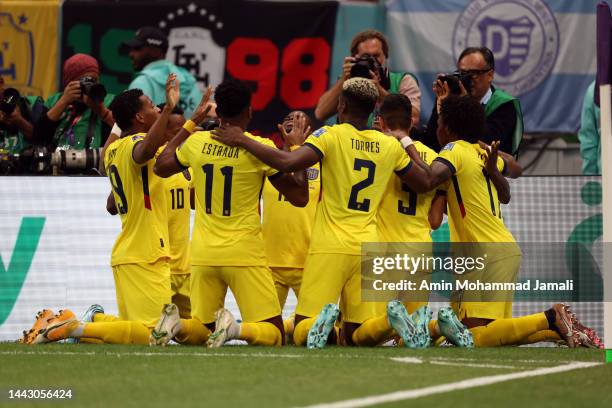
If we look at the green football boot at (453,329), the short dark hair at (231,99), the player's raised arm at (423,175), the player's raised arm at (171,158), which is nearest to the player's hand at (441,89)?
the player's raised arm at (423,175)

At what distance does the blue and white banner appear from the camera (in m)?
14.3

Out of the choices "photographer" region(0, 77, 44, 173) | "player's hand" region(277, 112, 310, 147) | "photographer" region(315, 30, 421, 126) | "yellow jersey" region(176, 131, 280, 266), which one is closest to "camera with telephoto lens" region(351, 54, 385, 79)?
"photographer" region(315, 30, 421, 126)

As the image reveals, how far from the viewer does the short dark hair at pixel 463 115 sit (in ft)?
31.3

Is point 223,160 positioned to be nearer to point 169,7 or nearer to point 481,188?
point 481,188

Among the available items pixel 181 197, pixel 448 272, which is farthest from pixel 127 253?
pixel 448 272

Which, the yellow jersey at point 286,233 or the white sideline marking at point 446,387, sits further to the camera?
the yellow jersey at point 286,233

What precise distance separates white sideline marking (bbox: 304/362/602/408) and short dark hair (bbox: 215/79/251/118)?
9.87 ft

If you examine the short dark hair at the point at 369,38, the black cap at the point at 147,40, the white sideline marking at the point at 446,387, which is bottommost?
the white sideline marking at the point at 446,387

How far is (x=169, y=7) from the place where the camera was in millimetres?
14508

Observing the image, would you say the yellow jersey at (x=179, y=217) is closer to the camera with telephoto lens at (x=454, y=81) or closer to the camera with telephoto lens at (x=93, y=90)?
the camera with telephoto lens at (x=93, y=90)

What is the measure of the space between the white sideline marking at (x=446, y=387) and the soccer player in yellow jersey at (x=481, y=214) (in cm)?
141

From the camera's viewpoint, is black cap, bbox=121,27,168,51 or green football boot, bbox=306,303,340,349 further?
black cap, bbox=121,27,168,51

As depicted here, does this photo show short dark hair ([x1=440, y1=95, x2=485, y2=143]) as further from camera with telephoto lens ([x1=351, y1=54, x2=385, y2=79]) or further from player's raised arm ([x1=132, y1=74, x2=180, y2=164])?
player's raised arm ([x1=132, y1=74, x2=180, y2=164])

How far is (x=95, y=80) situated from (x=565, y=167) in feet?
18.8
